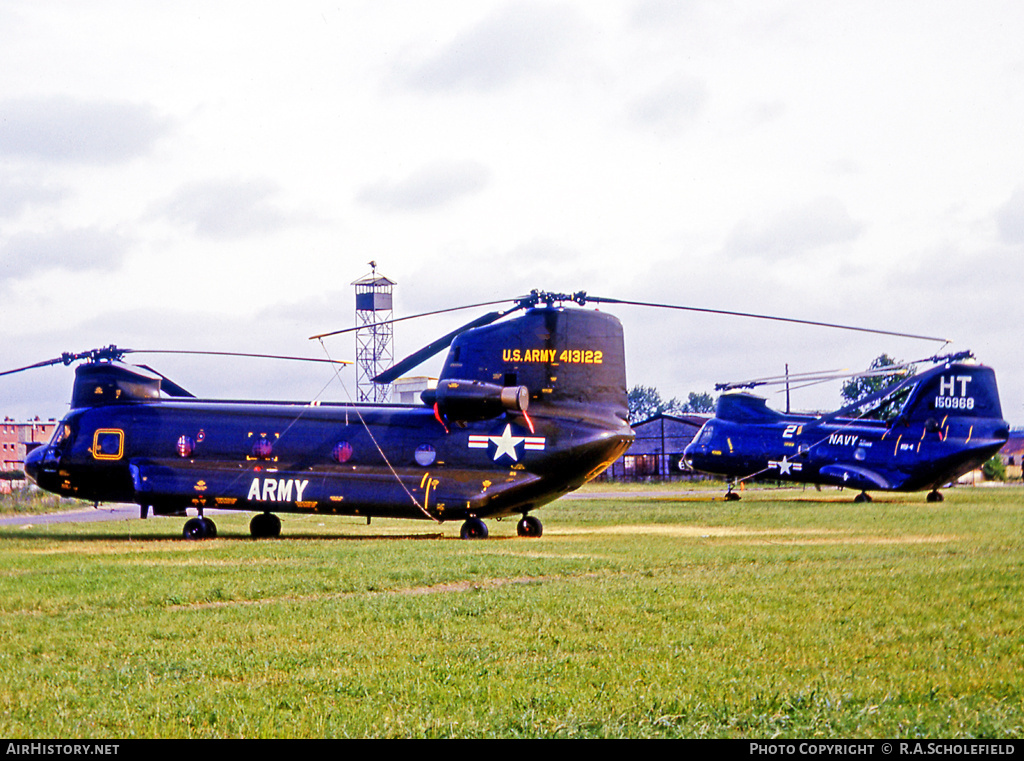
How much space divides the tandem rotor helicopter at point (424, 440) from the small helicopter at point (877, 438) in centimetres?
2025

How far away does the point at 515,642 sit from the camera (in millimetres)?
10828

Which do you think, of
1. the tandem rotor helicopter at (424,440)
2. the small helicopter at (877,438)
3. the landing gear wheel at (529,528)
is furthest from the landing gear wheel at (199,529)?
the small helicopter at (877,438)

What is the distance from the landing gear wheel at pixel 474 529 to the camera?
25.2 meters

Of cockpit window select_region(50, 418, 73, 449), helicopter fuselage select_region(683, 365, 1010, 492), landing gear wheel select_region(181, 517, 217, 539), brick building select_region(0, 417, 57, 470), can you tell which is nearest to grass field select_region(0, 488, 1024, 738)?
landing gear wheel select_region(181, 517, 217, 539)

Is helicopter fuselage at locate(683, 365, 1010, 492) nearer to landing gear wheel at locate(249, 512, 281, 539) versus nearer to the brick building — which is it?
landing gear wheel at locate(249, 512, 281, 539)

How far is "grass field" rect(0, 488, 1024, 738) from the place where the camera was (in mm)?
7754

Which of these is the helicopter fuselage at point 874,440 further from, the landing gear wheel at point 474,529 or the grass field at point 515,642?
the landing gear wheel at point 474,529

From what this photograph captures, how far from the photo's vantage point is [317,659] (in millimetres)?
10062

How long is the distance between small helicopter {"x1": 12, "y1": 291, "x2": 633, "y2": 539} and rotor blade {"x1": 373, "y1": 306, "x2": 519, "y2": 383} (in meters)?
0.04

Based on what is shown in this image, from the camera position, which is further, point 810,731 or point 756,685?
point 756,685
